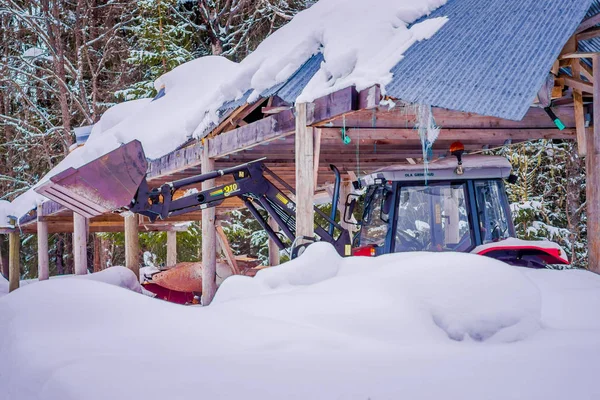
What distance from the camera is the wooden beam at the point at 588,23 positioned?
7.63m

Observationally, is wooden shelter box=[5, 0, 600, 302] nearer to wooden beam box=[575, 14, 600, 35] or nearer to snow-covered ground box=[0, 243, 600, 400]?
wooden beam box=[575, 14, 600, 35]

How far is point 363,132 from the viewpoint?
9.80m

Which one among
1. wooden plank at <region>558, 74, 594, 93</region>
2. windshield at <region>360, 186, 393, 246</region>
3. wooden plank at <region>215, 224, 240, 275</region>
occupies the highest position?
wooden plank at <region>558, 74, 594, 93</region>

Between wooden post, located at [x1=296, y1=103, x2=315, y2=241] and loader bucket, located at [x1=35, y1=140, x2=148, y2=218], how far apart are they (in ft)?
10.2

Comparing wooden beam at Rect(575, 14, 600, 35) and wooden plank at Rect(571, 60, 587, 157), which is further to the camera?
wooden plank at Rect(571, 60, 587, 157)

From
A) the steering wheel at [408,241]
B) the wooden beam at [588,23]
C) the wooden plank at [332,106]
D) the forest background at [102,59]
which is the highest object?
the forest background at [102,59]

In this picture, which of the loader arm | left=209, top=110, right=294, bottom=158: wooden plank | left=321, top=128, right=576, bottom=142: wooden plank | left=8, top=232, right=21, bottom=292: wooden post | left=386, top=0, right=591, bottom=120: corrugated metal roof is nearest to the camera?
left=386, top=0, right=591, bottom=120: corrugated metal roof

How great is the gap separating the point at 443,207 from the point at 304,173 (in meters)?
2.49

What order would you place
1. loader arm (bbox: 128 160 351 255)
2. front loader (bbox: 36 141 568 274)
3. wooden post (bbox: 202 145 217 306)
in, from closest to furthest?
front loader (bbox: 36 141 568 274) → loader arm (bbox: 128 160 351 255) → wooden post (bbox: 202 145 217 306)

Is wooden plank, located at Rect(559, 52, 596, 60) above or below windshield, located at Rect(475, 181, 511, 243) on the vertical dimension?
above

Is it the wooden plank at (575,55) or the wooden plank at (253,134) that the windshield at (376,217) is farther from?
the wooden plank at (575,55)

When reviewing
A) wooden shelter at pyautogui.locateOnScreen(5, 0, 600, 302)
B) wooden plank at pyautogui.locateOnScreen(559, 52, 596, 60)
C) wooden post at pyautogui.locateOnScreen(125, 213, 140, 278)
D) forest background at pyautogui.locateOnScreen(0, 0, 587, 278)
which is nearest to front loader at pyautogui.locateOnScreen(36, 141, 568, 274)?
wooden shelter at pyautogui.locateOnScreen(5, 0, 600, 302)

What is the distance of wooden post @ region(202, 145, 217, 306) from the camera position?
12.0 meters

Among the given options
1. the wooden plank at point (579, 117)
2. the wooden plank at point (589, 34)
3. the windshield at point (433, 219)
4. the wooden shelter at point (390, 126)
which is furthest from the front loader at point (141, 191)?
the wooden plank at point (589, 34)
